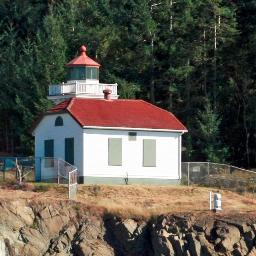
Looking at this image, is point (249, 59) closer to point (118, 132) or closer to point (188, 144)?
point (188, 144)

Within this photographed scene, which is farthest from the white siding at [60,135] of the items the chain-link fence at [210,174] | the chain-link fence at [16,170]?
the chain-link fence at [210,174]

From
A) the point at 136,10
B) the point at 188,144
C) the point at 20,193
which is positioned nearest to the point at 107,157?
the point at 20,193

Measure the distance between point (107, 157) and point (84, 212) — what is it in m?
5.91

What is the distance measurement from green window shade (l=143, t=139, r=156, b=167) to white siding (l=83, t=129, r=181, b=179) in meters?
0.16

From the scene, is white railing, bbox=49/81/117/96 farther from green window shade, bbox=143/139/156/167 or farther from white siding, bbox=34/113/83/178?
green window shade, bbox=143/139/156/167

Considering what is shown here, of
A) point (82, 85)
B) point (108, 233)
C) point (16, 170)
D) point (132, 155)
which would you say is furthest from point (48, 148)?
point (108, 233)

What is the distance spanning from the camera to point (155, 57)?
242 feet

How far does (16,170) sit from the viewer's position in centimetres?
6131

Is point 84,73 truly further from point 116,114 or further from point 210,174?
point 210,174

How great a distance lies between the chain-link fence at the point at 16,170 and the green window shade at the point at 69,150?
2.08 m

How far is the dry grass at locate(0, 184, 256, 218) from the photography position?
54406mm

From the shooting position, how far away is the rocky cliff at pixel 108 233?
52406mm

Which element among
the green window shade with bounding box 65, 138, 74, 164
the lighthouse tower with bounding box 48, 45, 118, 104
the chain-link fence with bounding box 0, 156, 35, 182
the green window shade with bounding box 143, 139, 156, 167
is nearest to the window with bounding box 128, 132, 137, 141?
the green window shade with bounding box 143, 139, 156, 167

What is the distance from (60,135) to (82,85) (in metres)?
3.49
